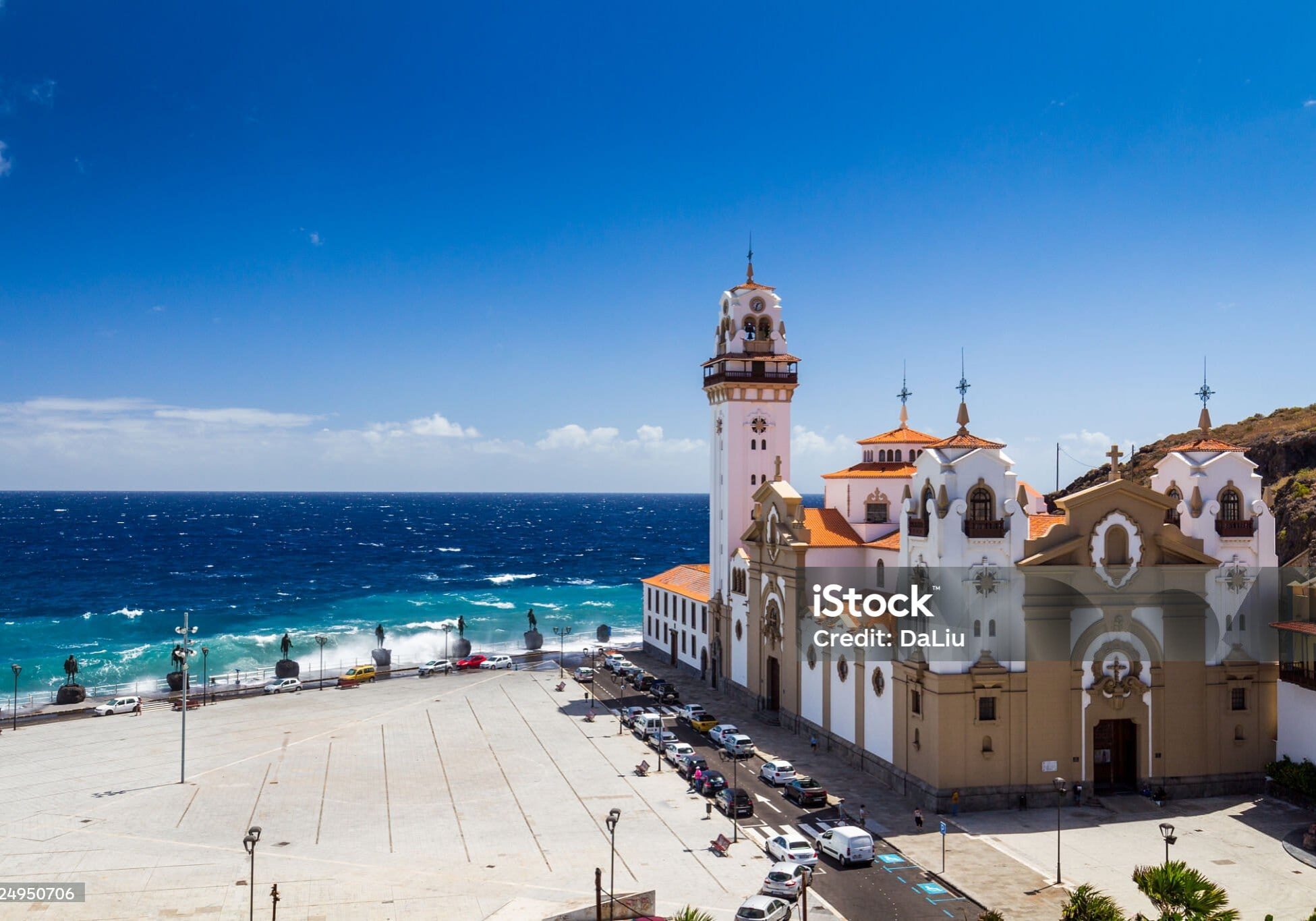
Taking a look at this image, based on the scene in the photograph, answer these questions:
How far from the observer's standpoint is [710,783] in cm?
4688

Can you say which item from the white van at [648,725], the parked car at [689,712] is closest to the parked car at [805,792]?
the white van at [648,725]

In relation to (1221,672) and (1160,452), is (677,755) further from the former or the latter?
(1160,452)

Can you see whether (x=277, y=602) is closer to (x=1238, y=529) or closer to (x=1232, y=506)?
(x=1232, y=506)

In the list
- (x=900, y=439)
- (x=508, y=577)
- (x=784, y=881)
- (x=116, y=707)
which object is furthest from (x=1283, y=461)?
(x=508, y=577)

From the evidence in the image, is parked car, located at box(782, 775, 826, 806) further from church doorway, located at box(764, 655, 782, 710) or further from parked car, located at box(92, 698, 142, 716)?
parked car, located at box(92, 698, 142, 716)

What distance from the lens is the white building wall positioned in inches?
1753

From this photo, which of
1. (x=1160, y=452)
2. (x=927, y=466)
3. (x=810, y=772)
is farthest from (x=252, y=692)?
(x=1160, y=452)

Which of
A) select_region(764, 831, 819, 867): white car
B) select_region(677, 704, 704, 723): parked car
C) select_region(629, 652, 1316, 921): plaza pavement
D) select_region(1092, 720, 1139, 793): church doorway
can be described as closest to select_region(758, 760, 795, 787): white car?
select_region(629, 652, 1316, 921): plaza pavement

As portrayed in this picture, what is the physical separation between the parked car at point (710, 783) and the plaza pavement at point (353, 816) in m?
1.31

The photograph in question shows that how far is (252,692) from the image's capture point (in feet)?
247

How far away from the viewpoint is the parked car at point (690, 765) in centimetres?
5016

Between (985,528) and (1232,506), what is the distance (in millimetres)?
13431

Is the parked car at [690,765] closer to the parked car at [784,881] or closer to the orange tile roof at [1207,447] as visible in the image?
the parked car at [784,881]

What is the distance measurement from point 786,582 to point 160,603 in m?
99.9
